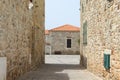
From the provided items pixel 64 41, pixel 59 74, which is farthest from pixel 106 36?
pixel 64 41

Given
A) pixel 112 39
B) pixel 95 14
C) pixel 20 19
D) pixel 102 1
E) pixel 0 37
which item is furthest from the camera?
pixel 95 14

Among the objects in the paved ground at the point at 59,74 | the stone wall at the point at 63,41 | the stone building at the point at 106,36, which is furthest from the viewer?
the stone wall at the point at 63,41

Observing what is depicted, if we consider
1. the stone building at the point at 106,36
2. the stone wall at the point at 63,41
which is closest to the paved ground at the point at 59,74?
the stone building at the point at 106,36

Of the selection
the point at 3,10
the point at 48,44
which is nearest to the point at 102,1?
the point at 3,10

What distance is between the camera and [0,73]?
674 cm

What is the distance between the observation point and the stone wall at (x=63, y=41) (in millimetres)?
39719

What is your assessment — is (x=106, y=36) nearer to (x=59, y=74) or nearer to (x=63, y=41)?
(x=59, y=74)

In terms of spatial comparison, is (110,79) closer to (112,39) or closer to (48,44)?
(112,39)

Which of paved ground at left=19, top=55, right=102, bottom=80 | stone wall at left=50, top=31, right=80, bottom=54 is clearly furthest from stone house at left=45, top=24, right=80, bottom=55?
paved ground at left=19, top=55, right=102, bottom=80

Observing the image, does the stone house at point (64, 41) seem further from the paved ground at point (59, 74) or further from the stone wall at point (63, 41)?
the paved ground at point (59, 74)

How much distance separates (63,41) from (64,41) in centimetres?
15

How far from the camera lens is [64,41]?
39875mm

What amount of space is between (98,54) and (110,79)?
2.22 meters

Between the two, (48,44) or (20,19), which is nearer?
(20,19)
